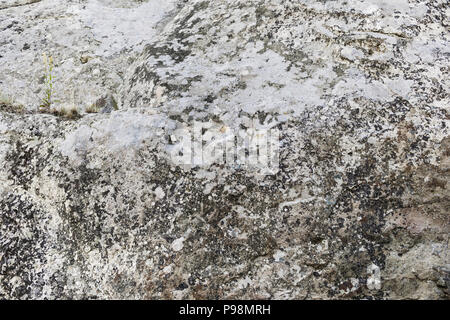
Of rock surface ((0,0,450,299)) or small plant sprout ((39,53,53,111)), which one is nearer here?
rock surface ((0,0,450,299))

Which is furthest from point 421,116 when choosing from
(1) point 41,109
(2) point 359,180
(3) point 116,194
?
(1) point 41,109

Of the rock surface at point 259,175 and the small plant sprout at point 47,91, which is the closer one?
the rock surface at point 259,175

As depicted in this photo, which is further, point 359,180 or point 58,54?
point 58,54

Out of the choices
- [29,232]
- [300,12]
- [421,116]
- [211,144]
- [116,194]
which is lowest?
[29,232]

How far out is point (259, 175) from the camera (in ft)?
10.6

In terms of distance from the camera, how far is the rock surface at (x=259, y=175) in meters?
2.99

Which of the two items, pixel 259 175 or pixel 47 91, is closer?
pixel 259 175

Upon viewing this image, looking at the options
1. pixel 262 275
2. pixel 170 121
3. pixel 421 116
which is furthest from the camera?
pixel 170 121

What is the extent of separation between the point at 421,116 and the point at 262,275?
1734 millimetres

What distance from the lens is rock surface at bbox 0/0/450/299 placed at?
9.82ft

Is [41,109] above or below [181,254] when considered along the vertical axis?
above

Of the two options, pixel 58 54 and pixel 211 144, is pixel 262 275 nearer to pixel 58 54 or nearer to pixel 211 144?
pixel 211 144

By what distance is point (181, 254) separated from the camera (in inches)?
121

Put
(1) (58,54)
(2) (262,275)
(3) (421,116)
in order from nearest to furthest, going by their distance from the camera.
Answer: (2) (262,275) < (3) (421,116) < (1) (58,54)
